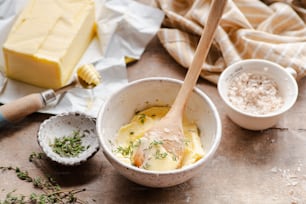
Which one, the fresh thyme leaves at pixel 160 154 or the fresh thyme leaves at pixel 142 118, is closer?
the fresh thyme leaves at pixel 160 154

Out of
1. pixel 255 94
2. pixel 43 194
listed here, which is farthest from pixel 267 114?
pixel 43 194

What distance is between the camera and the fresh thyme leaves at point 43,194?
1.49 meters

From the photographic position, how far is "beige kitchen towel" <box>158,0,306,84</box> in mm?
1781

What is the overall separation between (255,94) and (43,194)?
0.62m

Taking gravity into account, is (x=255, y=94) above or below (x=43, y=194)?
above

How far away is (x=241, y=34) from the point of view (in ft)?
5.99

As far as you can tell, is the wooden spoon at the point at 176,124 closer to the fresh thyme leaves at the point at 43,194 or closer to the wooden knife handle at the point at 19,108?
the fresh thyme leaves at the point at 43,194

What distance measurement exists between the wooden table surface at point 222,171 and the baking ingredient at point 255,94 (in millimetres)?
82

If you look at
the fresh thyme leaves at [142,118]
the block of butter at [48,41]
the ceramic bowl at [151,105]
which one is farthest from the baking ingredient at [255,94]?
the block of butter at [48,41]

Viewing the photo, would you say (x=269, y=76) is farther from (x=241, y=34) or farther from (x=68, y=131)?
(x=68, y=131)

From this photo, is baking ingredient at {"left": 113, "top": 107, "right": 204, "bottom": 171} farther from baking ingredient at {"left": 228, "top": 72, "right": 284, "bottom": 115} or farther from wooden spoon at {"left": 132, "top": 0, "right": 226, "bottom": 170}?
baking ingredient at {"left": 228, "top": 72, "right": 284, "bottom": 115}

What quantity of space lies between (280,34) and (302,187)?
0.54 meters

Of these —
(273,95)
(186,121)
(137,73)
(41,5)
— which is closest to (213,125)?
(186,121)

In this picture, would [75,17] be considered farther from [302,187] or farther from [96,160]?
[302,187]
